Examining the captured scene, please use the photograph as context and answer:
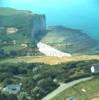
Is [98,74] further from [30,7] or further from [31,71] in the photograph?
[30,7]

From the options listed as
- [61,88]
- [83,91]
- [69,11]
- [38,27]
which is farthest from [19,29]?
[83,91]

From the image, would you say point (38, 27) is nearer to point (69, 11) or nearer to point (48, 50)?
point (48, 50)

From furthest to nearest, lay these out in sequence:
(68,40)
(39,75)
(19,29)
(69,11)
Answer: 1. (69,11)
2. (19,29)
3. (68,40)
4. (39,75)

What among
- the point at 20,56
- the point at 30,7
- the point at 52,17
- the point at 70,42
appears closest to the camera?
the point at 20,56

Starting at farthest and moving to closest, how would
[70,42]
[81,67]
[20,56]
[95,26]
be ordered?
[95,26] → [70,42] → [20,56] → [81,67]

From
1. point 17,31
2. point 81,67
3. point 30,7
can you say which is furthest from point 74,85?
point 30,7

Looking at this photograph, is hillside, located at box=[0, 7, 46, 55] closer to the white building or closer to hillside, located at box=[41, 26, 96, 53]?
the white building
